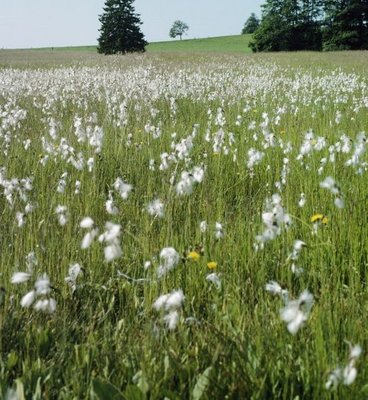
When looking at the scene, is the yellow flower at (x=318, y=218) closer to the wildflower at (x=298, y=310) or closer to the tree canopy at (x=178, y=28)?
the wildflower at (x=298, y=310)

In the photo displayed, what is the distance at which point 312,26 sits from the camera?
59.4m

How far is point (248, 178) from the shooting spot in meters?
4.55

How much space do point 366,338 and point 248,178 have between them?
2.67 meters

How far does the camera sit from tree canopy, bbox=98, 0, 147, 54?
5603 centimetres

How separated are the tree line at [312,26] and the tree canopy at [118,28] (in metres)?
13.3

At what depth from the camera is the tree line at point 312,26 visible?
54.4m

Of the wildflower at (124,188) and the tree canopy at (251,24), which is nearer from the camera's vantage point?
the wildflower at (124,188)

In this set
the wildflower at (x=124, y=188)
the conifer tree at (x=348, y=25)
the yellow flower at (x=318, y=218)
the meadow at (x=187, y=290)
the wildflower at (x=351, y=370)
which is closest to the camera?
the wildflower at (x=351, y=370)

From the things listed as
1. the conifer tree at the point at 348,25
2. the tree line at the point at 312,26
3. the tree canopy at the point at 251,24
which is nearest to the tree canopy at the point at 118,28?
the tree line at the point at 312,26

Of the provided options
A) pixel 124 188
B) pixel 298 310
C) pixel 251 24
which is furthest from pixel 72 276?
pixel 251 24

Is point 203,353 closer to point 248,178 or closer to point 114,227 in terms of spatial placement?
point 114,227

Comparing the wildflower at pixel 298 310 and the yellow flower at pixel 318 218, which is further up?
the wildflower at pixel 298 310

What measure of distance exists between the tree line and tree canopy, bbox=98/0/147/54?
1332 centimetres

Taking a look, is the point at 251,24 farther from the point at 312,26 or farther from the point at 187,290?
the point at 187,290
